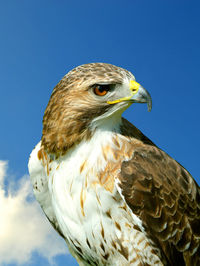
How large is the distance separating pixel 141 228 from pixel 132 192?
47 centimetres

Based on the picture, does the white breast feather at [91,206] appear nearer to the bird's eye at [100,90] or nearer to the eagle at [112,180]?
the eagle at [112,180]

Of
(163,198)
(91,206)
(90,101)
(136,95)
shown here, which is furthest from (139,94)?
(91,206)

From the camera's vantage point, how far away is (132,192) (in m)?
4.59

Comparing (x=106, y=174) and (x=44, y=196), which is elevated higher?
(x=44, y=196)

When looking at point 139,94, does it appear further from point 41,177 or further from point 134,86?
point 41,177

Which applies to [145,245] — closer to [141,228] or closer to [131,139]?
[141,228]

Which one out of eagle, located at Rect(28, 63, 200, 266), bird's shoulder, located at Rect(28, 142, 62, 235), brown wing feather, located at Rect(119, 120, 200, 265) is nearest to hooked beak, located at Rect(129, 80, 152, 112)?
eagle, located at Rect(28, 63, 200, 266)

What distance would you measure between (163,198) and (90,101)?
156 centimetres

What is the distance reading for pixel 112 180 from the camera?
470 cm

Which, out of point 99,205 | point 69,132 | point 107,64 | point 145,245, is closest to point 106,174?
point 99,205

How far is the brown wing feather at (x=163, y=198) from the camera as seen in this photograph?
465 centimetres

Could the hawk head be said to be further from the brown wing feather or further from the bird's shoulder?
the bird's shoulder

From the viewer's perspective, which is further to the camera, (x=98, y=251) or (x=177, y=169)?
(x=177, y=169)

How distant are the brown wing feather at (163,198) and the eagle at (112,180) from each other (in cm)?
1
